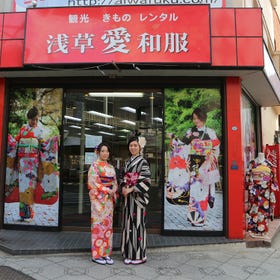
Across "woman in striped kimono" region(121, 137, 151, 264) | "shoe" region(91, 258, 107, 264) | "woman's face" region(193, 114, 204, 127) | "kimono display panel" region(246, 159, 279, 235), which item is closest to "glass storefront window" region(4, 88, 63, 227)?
"shoe" region(91, 258, 107, 264)

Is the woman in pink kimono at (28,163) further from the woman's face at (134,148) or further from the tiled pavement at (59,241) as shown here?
the woman's face at (134,148)

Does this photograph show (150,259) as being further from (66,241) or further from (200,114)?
(200,114)

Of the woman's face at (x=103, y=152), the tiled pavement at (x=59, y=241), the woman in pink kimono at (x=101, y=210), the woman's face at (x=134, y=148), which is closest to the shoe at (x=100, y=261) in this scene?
the woman in pink kimono at (x=101, y=210)

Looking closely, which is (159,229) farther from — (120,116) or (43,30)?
(43,30)

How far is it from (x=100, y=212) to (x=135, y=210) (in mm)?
557

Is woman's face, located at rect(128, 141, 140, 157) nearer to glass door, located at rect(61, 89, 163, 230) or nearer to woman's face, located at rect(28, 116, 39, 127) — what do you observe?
glass door, located at rect(61, 89, 163, 230)

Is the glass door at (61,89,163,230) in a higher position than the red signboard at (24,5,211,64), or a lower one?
lower

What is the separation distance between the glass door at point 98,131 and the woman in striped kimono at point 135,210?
1.61 meters

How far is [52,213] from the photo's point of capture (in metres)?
6.39

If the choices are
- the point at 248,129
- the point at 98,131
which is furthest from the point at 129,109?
the point at 248,129

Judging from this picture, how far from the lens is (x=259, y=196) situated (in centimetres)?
607

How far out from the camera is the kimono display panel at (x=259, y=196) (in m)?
6.02

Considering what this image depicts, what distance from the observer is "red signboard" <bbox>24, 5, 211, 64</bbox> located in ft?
17.6

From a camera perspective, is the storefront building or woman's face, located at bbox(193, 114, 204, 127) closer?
the storefront building
